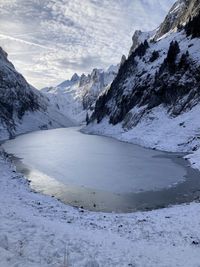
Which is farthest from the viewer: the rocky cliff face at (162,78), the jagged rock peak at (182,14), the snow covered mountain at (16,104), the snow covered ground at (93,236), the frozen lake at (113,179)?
the snow covered mountain at (16,104)

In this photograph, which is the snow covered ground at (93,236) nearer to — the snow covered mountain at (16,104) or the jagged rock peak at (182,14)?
the jagged rock peak at (182,14)

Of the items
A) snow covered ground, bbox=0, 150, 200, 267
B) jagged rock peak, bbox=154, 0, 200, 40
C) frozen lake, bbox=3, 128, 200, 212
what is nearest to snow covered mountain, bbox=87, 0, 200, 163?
jagged rock peak, bbox=154, 0, 200, 40

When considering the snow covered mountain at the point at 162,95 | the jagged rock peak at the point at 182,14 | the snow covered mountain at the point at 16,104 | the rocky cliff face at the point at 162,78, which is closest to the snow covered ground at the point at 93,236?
the snow covered mountain at the point at 162,95

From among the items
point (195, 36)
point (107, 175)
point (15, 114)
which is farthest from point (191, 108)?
point (15, 114)

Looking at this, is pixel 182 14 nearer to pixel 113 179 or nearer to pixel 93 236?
pixel 113 179

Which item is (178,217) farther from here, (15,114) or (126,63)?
(15,114)
